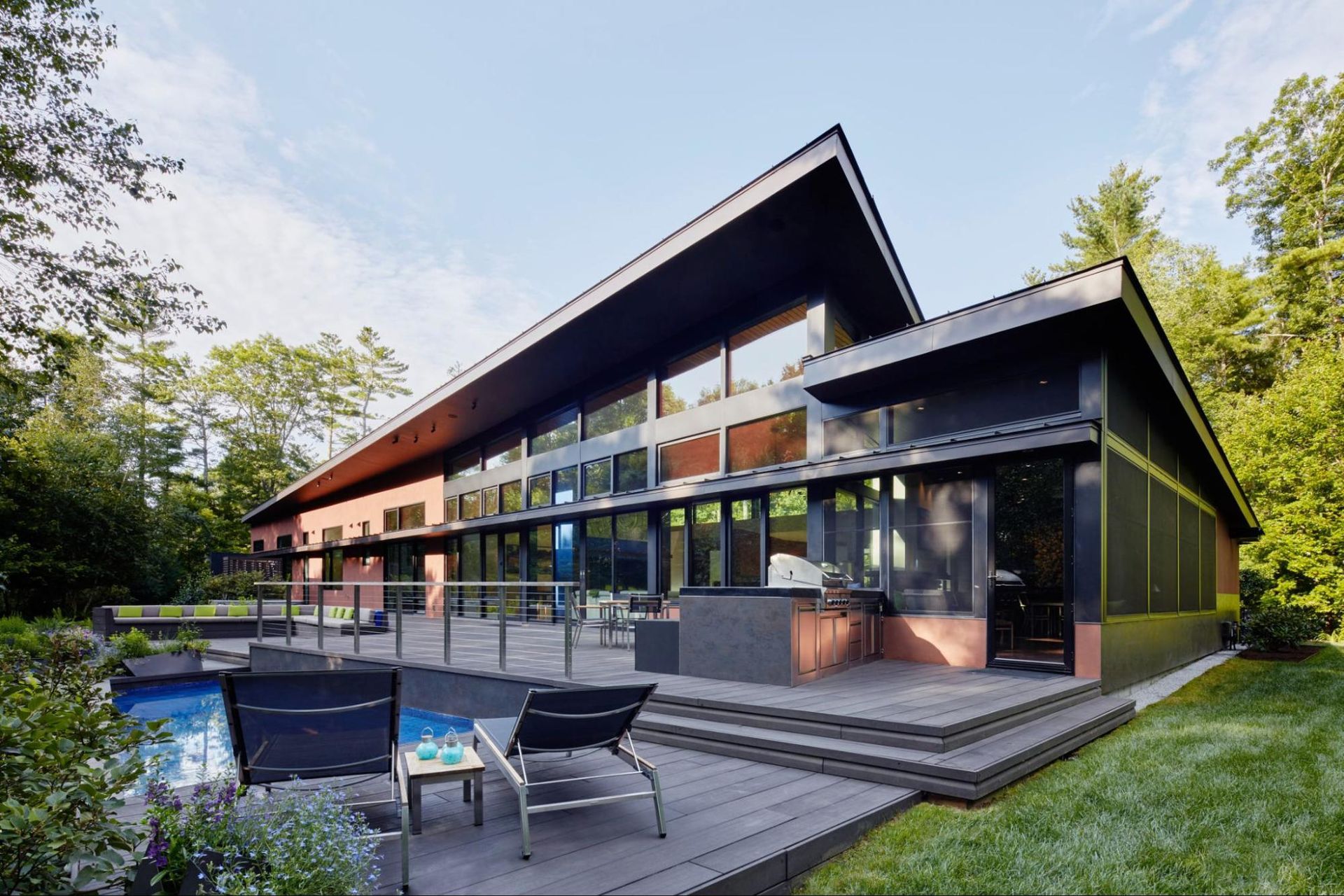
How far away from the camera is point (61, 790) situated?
8.23 ft

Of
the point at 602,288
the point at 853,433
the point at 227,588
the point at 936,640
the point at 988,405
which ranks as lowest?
the point at 227,588

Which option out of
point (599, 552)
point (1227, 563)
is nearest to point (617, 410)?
point (599, 552)

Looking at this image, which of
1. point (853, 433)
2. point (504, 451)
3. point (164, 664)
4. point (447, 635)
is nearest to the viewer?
point (447, 635)

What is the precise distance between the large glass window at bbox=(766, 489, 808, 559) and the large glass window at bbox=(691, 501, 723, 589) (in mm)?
1047

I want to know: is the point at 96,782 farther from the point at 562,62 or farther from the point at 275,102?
the point at 562,62

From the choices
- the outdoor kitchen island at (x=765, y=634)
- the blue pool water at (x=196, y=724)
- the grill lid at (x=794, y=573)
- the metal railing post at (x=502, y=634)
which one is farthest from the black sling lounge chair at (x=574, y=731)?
the grill lid at (x=794, y=573)

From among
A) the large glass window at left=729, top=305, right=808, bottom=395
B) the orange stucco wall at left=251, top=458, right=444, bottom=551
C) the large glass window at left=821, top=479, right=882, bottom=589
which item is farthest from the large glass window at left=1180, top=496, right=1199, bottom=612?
the orange stucco wall at left=251, top=458, right=444, bottom=551

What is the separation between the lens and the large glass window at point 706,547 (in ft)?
36.5

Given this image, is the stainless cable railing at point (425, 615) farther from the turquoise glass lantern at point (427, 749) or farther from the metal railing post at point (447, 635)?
the turquoise glass lantern at point (427, 749)

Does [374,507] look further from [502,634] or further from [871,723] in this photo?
[871,723]

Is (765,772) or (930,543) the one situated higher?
(930,543)

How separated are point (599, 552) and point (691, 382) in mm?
3832

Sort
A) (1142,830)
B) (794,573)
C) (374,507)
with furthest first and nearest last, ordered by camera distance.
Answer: (374,507) → (794,573) → (1142,830)

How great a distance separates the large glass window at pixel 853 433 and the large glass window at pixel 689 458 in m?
2.19
